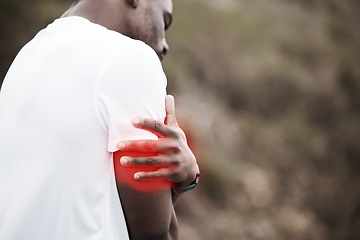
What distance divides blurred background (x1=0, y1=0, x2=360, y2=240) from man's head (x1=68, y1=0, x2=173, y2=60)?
495 centimetres

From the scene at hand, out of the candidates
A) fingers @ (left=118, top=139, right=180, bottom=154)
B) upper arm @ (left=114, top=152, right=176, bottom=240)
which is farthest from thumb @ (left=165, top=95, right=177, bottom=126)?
upper arm @ (left=114, top=152, right=176, bottom=240)

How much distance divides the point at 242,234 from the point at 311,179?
278 centimetres

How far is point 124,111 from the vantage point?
4.61 ft

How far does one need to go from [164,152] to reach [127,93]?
0.87 ft

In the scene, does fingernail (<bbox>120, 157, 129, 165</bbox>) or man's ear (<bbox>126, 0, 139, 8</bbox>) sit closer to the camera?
fingernail (<bbox>120, 157, 129, 165</bbox>)

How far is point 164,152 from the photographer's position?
1513 mm

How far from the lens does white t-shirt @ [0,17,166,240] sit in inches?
55.7

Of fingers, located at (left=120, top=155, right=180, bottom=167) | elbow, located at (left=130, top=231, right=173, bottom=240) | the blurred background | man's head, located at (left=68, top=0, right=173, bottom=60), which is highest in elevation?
man's head, located at (left=68, top=0, right=173, bottom=60)

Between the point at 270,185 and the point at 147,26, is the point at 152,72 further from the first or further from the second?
the point at 270,185

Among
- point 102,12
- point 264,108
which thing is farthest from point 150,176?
point 264,108

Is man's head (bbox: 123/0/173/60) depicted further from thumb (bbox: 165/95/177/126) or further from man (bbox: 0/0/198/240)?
thumb (bbox: 165/95/177/126)

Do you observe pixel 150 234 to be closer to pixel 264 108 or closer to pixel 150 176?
pixel 150 176

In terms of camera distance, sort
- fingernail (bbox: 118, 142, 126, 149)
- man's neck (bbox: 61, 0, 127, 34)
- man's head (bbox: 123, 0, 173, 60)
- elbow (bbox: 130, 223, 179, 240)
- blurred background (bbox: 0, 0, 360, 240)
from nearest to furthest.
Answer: fingernail (bbox: 118, 142, 126, 149), elbow (bbox: 130, 223, 179, 240), man's neck (bbox: 61, 0, 127, 34), man's head (bbox: 123, 0, 173, 60), blurred background (bbox: 0, 0, 360, 240)

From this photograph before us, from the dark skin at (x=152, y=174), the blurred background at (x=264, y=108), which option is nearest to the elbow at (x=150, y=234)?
the dark skin at (x=152, y=174)
